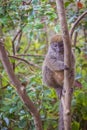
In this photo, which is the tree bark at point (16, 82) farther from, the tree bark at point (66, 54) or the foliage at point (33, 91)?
the foliage at point (33, 91)

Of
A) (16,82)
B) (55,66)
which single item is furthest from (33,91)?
(16,82)

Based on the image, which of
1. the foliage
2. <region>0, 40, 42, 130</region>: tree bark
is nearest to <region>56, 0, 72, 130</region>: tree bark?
<region>0, 40, 42, 130</region>: tree bark

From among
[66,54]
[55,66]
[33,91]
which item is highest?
[66,54]

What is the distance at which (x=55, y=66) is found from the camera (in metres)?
3.29

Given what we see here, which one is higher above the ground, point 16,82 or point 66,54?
point 66,54

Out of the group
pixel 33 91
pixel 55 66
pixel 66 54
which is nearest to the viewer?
pixel 66 54

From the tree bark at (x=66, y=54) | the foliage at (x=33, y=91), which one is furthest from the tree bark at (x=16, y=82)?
the foliage at (x=33, y=91)

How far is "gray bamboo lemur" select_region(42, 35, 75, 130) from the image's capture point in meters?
3.27

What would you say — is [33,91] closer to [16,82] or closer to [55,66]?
[55,66]

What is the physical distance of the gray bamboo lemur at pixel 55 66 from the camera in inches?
129

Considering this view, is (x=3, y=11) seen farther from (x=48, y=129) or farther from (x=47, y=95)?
(x=48, y=129)

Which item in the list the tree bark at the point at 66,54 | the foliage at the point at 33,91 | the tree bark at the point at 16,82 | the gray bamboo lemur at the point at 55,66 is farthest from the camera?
the gray bamboo lemur at the point at 55,66

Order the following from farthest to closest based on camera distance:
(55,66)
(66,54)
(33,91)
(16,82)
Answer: (55,66)
(33,91)
(16,82)
(66,54)

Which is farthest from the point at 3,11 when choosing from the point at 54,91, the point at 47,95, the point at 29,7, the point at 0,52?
the point at 54,91
